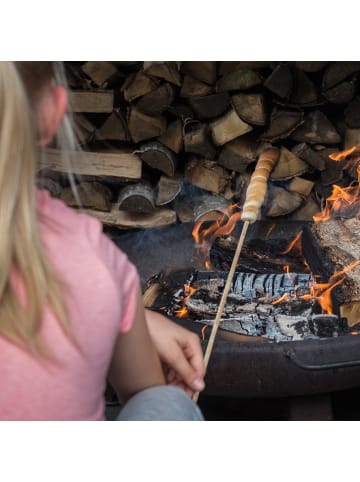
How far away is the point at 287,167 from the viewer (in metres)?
2.46

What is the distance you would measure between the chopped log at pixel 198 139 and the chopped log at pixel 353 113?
507 millimetres

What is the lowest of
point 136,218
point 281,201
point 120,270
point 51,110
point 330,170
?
point 136,218

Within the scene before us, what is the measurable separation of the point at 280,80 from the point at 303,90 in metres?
0.12

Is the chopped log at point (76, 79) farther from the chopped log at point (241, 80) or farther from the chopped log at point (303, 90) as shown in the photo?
the chopped log at point (303, 90)

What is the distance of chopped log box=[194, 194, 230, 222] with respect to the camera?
253 centimetres

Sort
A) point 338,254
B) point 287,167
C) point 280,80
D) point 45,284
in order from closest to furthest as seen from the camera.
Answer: point 45,284 → point 338,254 → point 280,80 → point 287,167

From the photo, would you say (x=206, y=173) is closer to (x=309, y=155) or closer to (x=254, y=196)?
(x=309, y=155)

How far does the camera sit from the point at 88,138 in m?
2.44

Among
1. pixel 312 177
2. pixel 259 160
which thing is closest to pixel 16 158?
pixel 259 160

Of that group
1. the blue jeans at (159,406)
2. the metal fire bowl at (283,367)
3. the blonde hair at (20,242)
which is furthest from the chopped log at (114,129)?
the blonde hair at (20,242)

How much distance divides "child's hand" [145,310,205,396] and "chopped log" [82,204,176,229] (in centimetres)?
139

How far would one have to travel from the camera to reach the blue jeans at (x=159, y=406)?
0.99 meters

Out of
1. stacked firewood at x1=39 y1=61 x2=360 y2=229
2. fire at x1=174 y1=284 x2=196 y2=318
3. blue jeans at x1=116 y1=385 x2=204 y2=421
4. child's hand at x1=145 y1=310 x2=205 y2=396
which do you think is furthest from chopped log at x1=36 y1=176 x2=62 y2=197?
blue jeans at x1=116 y1=385 x2=204 y2=421

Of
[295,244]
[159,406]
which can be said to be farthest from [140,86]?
[159,406]
